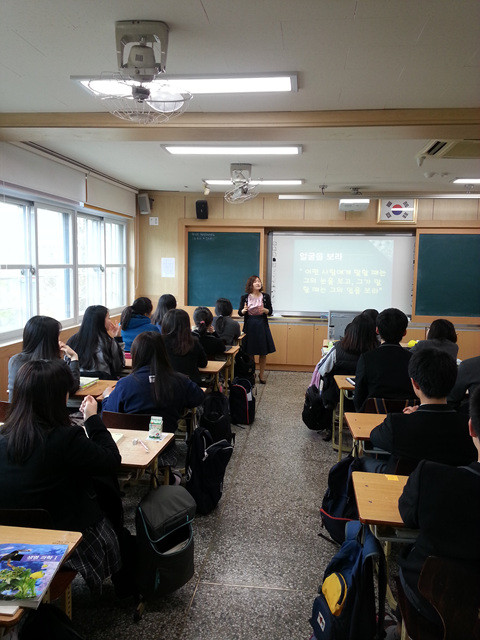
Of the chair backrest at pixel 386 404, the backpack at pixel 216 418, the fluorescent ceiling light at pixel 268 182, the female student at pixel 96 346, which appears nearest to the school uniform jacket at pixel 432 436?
the chair backrest at pixel 386 404

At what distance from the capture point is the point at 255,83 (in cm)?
274

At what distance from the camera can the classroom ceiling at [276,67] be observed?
2.03 meters

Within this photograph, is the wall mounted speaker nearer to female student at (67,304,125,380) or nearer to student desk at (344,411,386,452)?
female student at (67,304,125,380)

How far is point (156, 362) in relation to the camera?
2682 millimetres

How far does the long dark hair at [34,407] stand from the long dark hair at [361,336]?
2.65 m

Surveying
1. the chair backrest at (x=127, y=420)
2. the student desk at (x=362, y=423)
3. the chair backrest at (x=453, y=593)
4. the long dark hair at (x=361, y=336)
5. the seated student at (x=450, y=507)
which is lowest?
the chair backrest at (x=453, y=593)

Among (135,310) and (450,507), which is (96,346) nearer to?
(135,310)

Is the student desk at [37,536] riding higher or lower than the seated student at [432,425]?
lower

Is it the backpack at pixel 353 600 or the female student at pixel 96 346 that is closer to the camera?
the backpack at pixel 353 600

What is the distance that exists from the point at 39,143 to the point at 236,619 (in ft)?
14.3

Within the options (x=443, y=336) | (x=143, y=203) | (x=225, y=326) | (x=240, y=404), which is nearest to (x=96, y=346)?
(x=240, y=404)

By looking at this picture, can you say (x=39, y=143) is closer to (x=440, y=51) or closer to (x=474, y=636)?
(x=440, y=51)

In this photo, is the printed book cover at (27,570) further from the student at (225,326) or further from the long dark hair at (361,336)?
the student at (225,326)

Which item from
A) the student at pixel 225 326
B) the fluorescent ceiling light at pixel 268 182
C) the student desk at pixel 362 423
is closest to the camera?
the student desk at pixel 362 423
